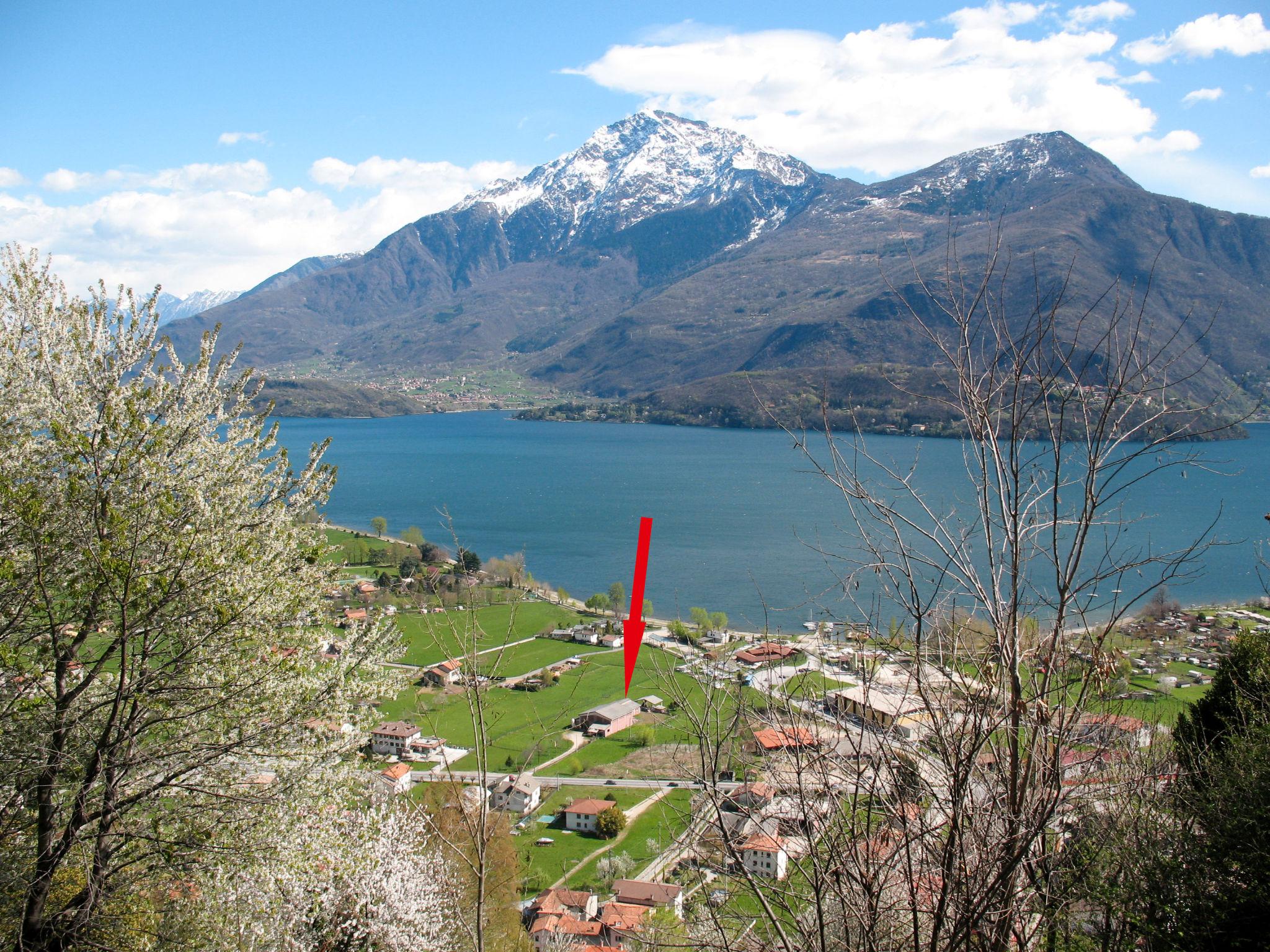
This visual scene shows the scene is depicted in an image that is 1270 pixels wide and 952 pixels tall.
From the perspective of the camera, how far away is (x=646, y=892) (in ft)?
33.9

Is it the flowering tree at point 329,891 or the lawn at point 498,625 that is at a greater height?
the flowering tree at point 329,891

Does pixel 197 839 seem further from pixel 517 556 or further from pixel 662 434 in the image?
pixel 662 434

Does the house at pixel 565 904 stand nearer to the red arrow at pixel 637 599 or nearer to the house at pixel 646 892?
the house at pixel 646 892

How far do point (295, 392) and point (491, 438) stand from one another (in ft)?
126

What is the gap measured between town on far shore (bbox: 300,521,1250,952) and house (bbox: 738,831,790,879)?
0.12 ft

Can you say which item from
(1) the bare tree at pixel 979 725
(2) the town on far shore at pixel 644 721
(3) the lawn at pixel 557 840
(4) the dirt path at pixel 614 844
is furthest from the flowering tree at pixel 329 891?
(3) the lawn at pixel 557 840

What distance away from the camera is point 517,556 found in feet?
98.8

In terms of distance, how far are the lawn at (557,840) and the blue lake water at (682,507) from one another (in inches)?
163

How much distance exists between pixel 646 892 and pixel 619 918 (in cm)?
146

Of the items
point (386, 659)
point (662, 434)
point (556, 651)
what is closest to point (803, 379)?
point (662, 434)

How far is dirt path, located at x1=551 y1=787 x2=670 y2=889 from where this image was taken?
11.9 metres

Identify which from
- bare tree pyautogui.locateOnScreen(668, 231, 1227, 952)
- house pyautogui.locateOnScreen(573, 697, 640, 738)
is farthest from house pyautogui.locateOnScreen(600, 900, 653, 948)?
house pyautogui.locateOnScreen(573, 697, 640, 738)

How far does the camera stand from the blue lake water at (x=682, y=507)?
2886 cm

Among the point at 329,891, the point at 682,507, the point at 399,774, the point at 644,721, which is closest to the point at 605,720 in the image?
the point at 644,721
